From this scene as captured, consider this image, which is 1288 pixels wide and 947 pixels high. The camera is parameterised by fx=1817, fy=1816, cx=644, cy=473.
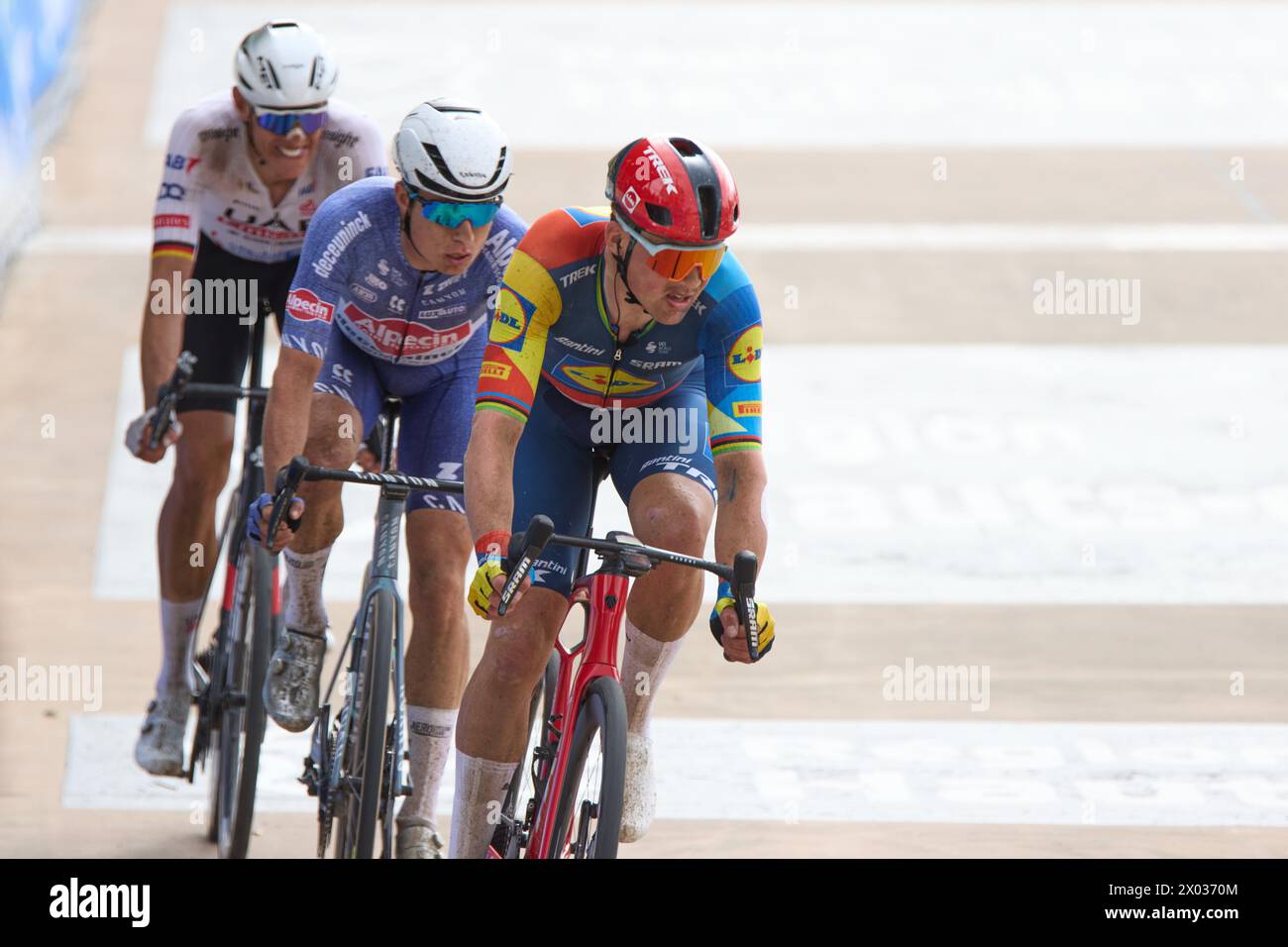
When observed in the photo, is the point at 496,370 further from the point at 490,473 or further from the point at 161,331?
the point at 161,331

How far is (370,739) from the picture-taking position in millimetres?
4172

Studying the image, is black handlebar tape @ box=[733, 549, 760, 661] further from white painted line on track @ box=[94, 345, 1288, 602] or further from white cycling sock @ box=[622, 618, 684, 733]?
white painted line on track @ box=[94, 345, 1288, 602]

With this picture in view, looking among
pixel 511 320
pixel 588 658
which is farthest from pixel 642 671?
pixel 511 320

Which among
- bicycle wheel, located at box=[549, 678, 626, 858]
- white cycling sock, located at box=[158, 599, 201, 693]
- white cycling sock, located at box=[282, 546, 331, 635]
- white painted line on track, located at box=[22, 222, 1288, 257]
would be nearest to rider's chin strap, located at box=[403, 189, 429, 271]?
white cycling sock, located at box=[282, 546, 331, 635]

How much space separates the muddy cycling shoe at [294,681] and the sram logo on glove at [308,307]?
2.75 ft

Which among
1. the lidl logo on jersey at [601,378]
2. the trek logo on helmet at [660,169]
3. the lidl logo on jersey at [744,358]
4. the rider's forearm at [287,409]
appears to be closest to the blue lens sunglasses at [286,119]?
the rider's forearm at [287,409]

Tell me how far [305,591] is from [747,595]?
4.77ft

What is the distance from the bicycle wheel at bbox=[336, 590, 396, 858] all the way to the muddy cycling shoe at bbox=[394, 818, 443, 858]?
14cm

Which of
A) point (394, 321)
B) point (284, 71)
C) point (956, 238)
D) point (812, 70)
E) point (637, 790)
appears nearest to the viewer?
point (637, 790)

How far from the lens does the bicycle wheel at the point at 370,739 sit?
416 centimetres

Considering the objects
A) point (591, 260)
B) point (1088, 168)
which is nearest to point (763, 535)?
point (591, 260)

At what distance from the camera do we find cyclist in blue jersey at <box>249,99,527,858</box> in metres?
4.18

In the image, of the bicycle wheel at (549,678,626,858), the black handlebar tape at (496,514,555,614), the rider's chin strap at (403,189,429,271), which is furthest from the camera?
the rider's chin strap at (403,189,429,271)

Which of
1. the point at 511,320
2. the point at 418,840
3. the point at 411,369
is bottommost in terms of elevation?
the point at 418,840
